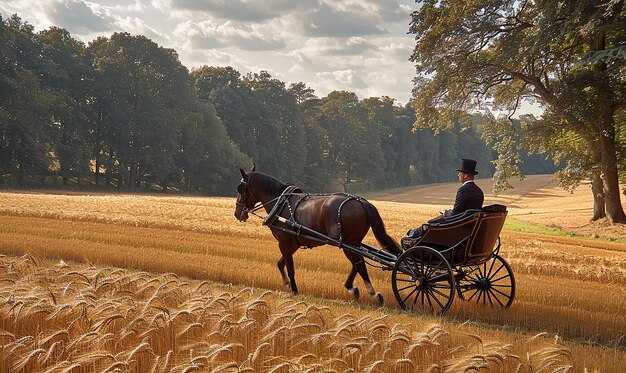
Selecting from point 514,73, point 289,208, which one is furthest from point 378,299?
point 514,73

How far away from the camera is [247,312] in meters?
5.84

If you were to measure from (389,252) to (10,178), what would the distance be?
155 feet

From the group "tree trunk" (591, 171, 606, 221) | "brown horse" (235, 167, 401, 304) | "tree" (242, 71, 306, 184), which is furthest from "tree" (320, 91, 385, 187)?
"brown horse" (235, 167, 401, 304)

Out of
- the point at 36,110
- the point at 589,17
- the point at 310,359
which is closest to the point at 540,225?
the point at 589,17

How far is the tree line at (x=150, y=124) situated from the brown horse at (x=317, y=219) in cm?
2344

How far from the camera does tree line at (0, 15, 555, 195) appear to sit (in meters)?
48.6

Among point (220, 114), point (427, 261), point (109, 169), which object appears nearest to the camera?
point (427, 261)

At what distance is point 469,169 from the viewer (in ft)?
28.8

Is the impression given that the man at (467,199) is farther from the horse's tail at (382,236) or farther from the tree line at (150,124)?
the tree line at (150,124)

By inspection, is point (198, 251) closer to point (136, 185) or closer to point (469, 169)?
point (469, 169)

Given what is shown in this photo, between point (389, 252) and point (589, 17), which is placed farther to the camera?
point (589, 17)

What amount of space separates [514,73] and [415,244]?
A: 20.7m

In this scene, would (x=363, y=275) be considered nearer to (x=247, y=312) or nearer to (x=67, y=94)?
(x=247, y=312)

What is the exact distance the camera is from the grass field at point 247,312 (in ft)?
15.1
